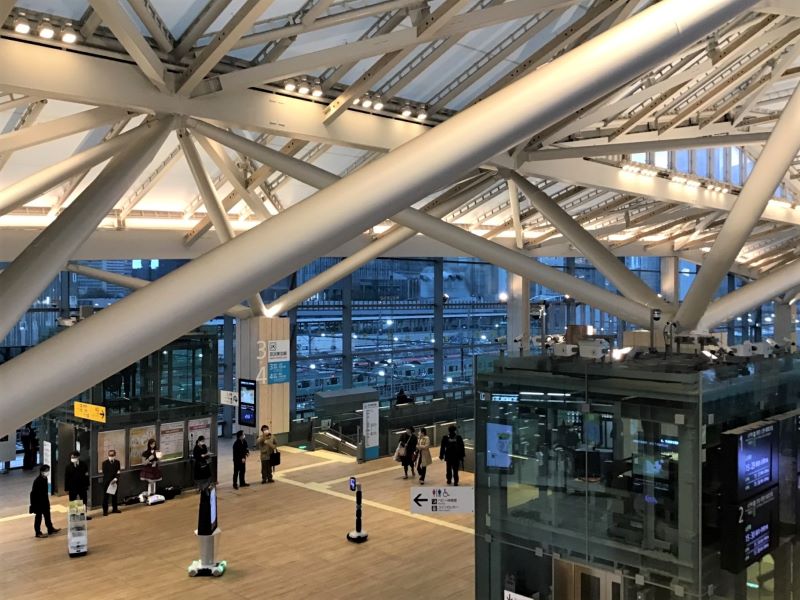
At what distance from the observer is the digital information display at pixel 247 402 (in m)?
22.4

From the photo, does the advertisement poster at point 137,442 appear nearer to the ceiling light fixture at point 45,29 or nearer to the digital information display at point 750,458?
the ceiling light fixture at point 45,29

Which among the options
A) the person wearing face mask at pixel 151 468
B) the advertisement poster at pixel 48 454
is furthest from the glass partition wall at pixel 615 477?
the advertisement poster at pixel 48 454

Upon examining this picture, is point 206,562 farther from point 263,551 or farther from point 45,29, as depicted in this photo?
point 45,29

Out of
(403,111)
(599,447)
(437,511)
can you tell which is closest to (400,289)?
(403,111)

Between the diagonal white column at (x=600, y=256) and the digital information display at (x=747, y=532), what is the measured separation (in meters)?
4.76

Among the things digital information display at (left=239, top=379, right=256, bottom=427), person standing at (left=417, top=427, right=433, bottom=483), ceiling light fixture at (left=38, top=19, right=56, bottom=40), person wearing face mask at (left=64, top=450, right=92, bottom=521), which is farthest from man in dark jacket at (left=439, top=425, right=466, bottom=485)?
ceiling light fixture at (left=38, top=19, right=56, bottom=40)

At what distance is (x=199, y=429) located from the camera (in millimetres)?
19453

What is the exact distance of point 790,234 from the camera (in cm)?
3628

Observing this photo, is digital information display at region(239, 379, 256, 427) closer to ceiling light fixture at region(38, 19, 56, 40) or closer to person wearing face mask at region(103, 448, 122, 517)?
person wearing face mask at region(103, 448, 122, 517)

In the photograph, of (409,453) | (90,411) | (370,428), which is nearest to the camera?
(90,411)

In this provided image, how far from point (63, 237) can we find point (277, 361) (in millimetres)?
16840

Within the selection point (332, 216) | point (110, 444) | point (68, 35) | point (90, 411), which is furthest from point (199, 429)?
point (332, 216)

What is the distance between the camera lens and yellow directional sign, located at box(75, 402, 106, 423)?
1730 centimetres

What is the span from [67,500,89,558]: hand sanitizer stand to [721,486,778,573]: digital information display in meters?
10.2
